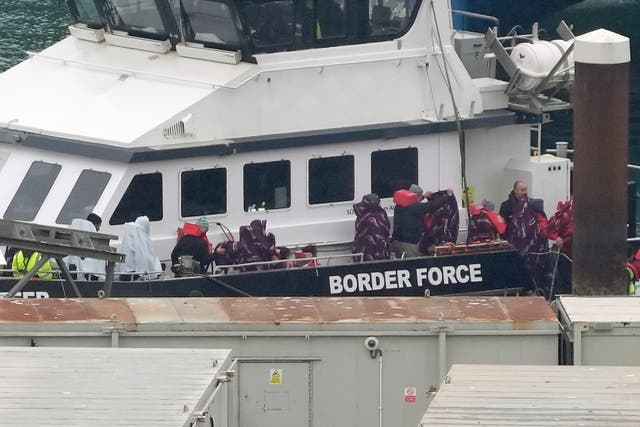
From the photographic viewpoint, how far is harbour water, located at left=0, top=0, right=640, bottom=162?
35.8 metres

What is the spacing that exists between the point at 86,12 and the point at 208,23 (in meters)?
1.81

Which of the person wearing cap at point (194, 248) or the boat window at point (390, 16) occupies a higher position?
the boat window at point (390, 16)

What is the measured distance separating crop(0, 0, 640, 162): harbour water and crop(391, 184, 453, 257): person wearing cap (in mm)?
13997

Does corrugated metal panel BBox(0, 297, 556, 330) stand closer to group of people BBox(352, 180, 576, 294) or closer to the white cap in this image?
group of people BBox(352, 180, 576, 294)

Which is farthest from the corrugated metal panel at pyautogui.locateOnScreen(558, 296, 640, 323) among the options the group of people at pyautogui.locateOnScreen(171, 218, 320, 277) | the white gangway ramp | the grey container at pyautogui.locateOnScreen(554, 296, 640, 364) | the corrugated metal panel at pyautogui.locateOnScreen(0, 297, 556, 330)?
the group of people at pyautogui.locateOnScreen(171, 218, 320, 277)

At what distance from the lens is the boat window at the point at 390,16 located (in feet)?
58.2

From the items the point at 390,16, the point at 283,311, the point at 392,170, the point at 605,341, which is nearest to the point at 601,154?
the point at 392,170

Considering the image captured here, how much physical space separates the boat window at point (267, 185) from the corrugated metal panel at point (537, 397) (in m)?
5.65

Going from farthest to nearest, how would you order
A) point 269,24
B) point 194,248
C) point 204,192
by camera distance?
1. point 269,24
2. point 204,192
3. point 194,248

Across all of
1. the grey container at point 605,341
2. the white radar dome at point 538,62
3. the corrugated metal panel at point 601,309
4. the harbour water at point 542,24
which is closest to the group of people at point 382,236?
the white radar dome at point 538,62

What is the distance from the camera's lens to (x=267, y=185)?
17.3 meters

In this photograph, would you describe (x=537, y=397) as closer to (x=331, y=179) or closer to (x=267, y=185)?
(x=267, y=185)

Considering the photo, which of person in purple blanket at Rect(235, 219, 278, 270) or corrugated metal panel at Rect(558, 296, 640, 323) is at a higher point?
person in purple blanket at Rect(235, 219, 278, 270)

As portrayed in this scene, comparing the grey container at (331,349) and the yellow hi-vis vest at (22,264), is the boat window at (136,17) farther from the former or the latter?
the grey container at (331,349)
